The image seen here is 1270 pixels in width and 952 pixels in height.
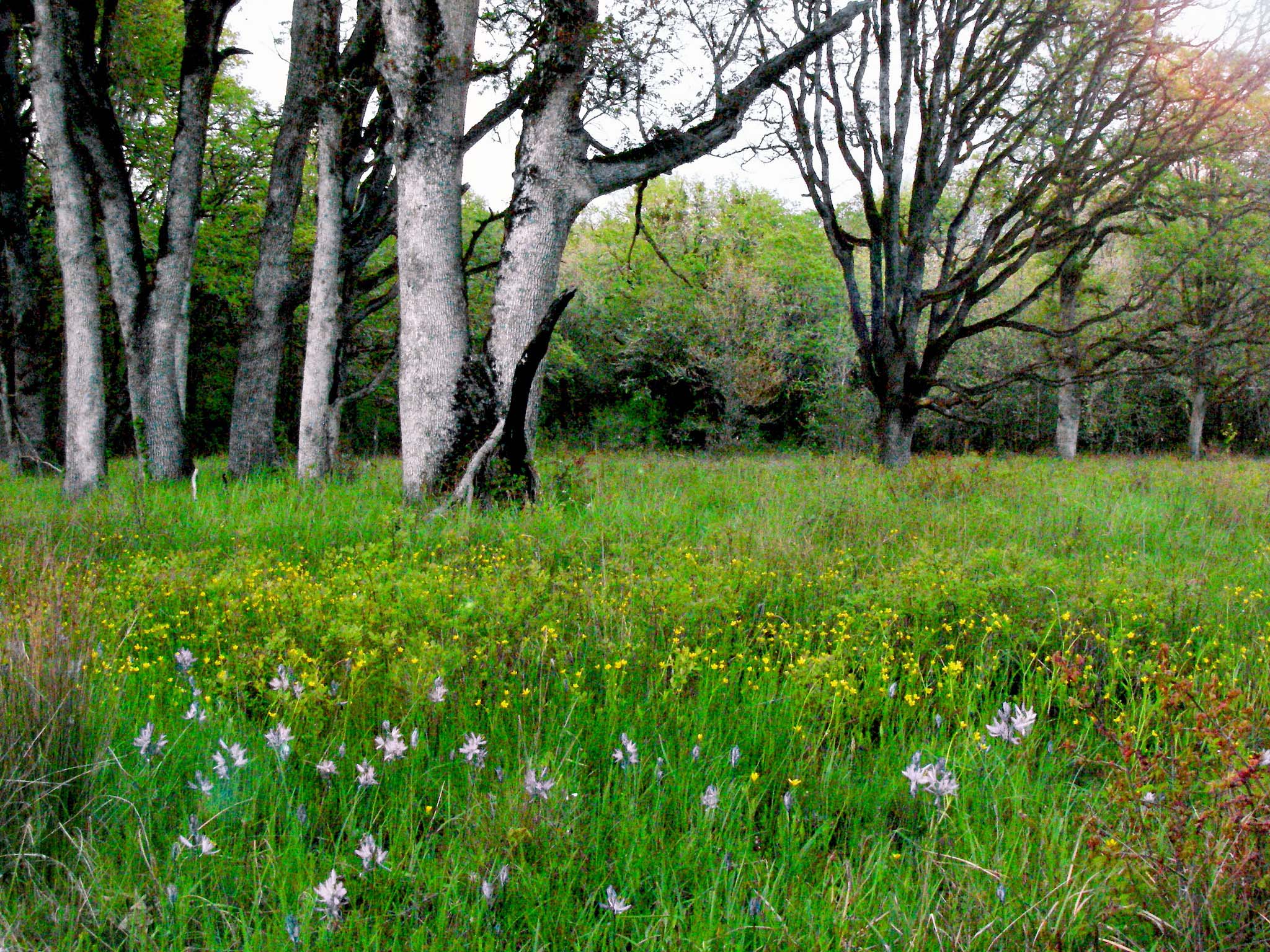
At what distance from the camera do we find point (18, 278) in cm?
1179

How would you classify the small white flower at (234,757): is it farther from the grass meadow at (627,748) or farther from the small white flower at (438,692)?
the small white flower at (438,692)

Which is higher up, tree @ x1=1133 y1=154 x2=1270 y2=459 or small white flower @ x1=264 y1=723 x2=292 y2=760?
tree @ x1=1133 y1=154 x2=1270 y2=459

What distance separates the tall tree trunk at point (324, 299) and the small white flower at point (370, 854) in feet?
23.7

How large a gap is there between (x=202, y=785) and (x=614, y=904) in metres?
1.14

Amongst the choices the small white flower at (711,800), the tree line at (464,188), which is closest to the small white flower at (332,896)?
the small white flower at (711,800)

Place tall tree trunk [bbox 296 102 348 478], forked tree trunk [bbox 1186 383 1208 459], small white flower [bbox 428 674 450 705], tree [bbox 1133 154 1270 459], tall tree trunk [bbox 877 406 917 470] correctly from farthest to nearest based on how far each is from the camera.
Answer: forked tree trunk [bbox 1186 383 1208 459], tall tree trunk [bbox 877 406 917 470], tree [bbox 1133 154 1270 459], tall tree trunk [bbox 296 102 348 478], small white flower [bbox 428 674 450 705]

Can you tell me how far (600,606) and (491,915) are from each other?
1.95m

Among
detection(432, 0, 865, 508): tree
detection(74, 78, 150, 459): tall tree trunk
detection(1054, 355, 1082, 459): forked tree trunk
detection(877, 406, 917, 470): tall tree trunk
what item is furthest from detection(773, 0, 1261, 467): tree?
detection(1054, 355, 1082, 459): forked tree trunk

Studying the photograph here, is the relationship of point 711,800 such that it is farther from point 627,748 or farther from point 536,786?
point 536,786

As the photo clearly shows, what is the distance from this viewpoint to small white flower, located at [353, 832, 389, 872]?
1.76 meters

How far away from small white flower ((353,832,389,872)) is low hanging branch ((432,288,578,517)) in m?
4.69

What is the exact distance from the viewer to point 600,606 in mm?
3633

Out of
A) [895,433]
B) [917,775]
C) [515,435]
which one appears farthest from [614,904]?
[895,433]

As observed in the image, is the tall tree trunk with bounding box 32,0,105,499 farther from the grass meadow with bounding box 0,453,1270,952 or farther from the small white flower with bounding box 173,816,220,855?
the small white flower with bounding box 173,816,220,855
